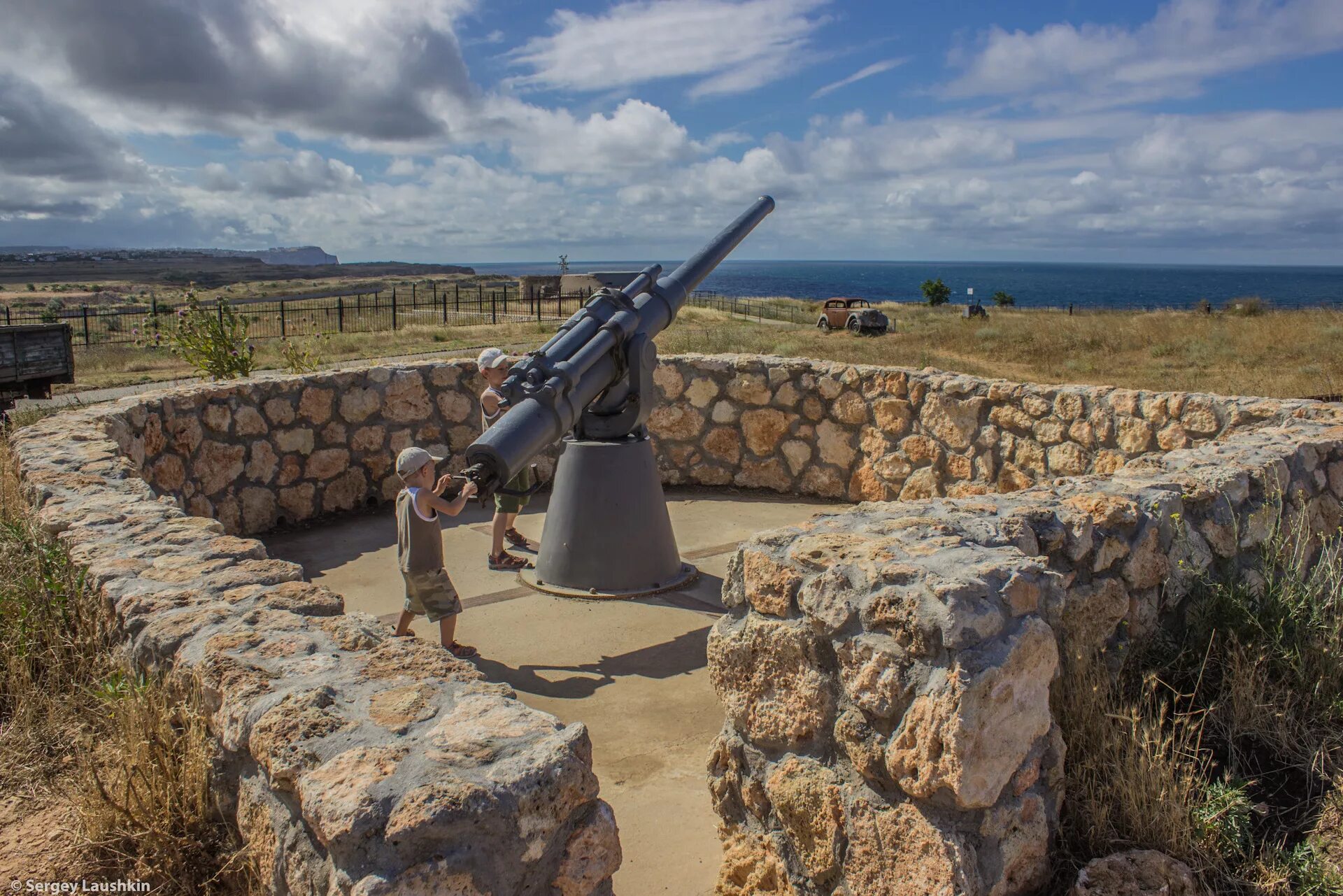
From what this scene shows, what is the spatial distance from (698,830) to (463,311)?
126ft

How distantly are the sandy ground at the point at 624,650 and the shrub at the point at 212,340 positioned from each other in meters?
3.85

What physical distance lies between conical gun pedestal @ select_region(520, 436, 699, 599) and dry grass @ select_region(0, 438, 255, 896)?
119 inches

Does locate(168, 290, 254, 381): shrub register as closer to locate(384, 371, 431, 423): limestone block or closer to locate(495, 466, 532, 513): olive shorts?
locate(384, 371, 431, 423): limestone block

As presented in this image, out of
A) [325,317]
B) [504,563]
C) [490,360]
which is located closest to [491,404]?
[490,360]

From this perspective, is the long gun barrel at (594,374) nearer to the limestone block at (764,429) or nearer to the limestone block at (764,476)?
the limestone block at (764,429)

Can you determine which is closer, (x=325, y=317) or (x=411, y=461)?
(x=411, y=461)

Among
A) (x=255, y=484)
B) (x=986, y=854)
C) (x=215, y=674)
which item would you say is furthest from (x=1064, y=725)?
(x=255, y=484)

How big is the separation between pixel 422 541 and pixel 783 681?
2506 millimetres

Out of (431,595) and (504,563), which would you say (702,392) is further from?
(431,595)

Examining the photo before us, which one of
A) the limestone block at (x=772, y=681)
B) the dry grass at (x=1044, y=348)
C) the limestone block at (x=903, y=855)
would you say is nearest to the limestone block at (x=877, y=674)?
the limestone block at (x=772, y=681)

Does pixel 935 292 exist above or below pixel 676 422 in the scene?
above

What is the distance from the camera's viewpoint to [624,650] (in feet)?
18.7

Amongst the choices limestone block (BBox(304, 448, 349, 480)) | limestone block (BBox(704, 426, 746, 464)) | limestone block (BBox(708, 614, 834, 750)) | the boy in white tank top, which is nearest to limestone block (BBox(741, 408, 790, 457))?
limestone block (BBox(704, 426, 746, 464))

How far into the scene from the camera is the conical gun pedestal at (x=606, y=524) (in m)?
6.40
